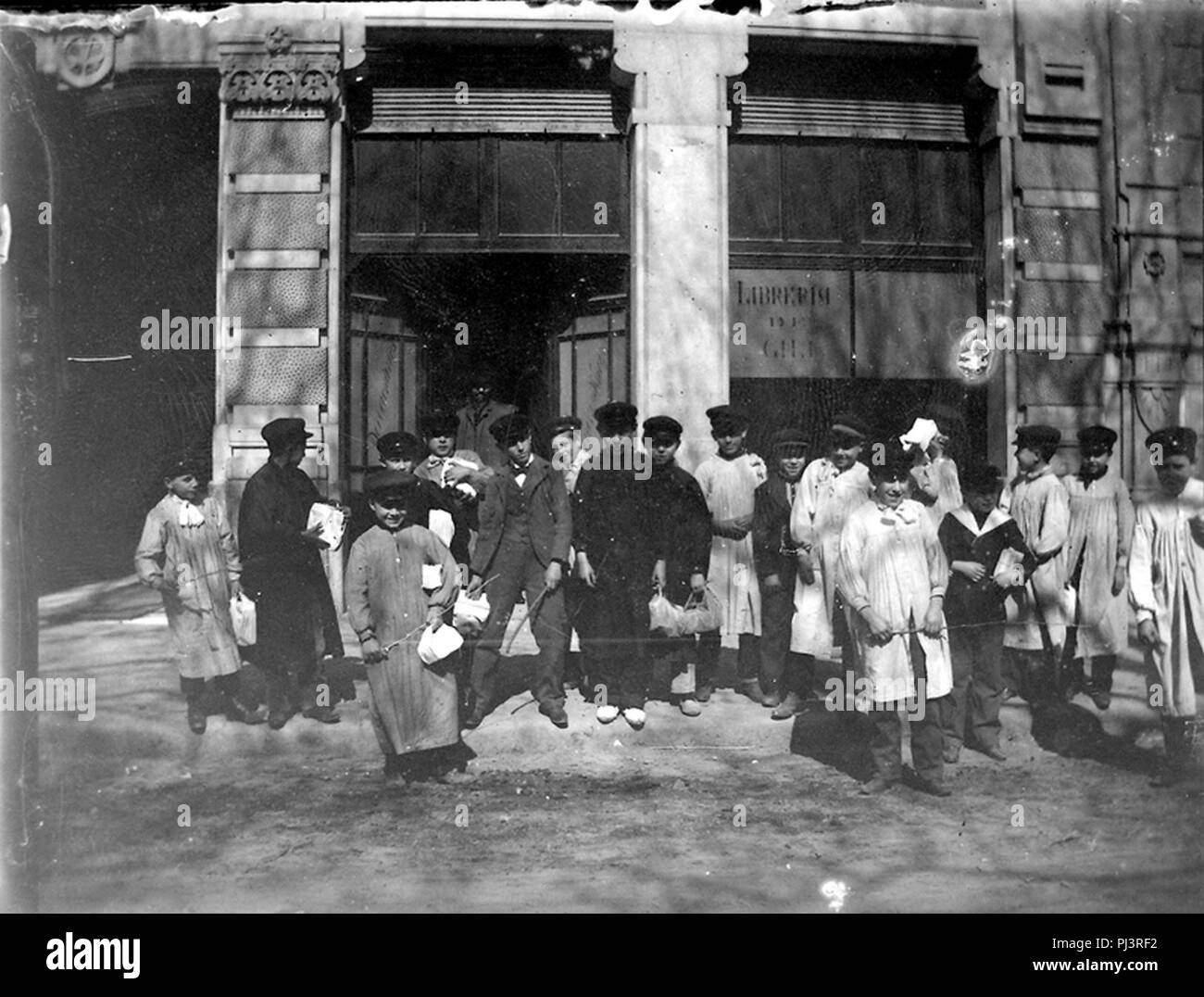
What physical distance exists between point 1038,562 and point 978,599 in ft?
1.21

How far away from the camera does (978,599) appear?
455 cm

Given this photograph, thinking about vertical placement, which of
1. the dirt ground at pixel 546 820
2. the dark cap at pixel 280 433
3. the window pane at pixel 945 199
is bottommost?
the dirt ground at pixel 546 820

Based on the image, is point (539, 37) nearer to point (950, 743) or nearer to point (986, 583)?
point (986, 583)

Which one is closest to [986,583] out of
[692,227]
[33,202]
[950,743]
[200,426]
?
[950,743]

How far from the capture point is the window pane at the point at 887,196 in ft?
15.8

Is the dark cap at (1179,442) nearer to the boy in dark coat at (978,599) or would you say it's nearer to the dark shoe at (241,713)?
the boy in dark coat at (978,599)

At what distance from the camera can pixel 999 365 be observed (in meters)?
4.66

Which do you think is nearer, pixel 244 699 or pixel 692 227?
pixel 244 699

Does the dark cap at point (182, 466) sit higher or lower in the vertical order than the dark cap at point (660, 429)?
lower

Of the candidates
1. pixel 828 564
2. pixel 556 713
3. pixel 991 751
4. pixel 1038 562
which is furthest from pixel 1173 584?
pixel 556 713

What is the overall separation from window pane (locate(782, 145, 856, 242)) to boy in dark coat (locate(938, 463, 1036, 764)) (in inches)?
55.7

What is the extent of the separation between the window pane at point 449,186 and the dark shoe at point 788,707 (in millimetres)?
2730

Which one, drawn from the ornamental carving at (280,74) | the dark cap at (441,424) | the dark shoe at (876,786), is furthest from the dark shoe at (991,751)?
the ornamental carving at (280,74)

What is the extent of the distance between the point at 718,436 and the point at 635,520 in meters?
0.57
